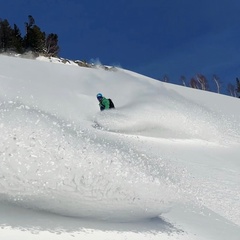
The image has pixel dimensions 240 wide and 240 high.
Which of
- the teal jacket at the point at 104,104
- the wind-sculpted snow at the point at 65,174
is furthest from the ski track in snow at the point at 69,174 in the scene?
the teal jacket at the point at 104,104

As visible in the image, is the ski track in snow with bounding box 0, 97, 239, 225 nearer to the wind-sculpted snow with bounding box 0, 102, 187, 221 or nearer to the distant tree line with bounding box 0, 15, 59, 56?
the wind-sculpted snow with bounding box 0, 102, 187, 221

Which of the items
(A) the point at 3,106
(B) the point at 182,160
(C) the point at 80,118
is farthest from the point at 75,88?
(A) the point at 3,106

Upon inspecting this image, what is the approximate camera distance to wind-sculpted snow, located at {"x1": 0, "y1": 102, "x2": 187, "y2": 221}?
2.22 meters

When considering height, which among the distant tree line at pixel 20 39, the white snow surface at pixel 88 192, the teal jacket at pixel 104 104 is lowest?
the white snow surface at pixel 88 192

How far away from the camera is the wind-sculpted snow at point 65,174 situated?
7.29 ft

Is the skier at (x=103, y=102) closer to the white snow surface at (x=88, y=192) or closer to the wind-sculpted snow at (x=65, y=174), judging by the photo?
the white snow surface at (x=88, y=192)

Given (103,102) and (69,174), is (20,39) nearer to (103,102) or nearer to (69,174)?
(103,102)

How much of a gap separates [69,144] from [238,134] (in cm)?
698

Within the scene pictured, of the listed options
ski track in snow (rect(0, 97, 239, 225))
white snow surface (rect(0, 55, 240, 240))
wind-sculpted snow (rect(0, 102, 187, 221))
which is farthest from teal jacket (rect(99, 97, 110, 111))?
wind-sculpted snow (rect(0, 102, 187, 221))

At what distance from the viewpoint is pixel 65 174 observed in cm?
229

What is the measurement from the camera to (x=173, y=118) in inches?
337

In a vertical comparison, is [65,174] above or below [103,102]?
below

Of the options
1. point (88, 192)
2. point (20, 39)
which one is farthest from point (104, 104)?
point (20, 39)

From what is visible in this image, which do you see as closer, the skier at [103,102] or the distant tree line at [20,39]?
the skier at [103,102]
